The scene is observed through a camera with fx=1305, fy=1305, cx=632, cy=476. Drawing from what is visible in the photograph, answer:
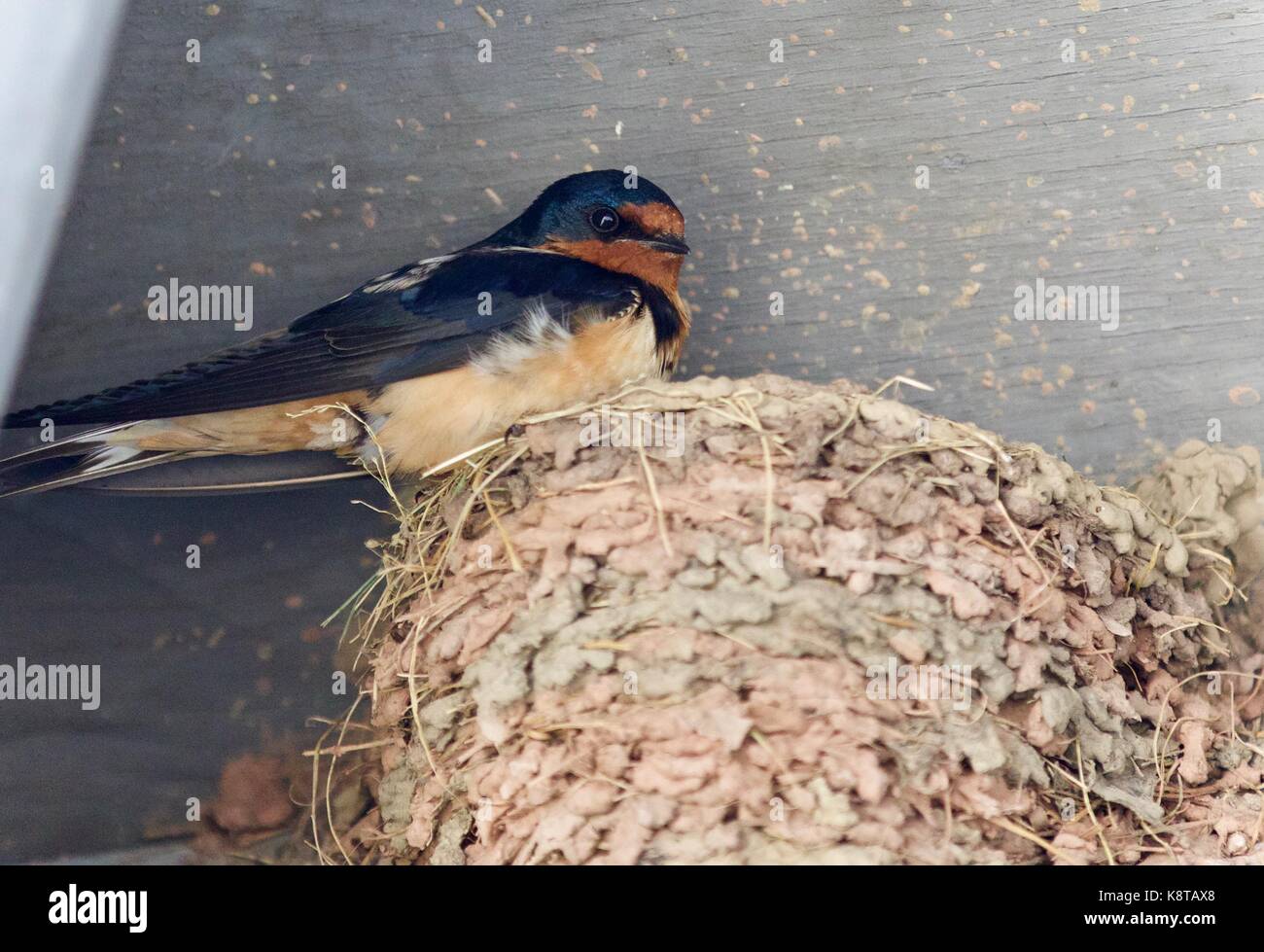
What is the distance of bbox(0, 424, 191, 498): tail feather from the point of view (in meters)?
2.84

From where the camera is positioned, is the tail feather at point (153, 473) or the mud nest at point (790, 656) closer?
the mud nest at point (790, 656)

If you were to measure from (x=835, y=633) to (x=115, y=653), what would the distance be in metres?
1.77

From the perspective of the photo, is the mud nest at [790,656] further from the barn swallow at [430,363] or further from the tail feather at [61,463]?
the tail feather at [61,463]

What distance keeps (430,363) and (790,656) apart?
1042 millimetres

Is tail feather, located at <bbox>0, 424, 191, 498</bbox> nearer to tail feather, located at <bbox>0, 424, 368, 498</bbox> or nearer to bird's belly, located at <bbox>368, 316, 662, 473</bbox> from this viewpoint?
tail feather, located at <bbox>0, 424, 368, 498</bbox>

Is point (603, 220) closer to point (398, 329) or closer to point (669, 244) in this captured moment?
point (669, 244)

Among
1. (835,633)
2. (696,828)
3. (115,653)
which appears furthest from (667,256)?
(115,653)

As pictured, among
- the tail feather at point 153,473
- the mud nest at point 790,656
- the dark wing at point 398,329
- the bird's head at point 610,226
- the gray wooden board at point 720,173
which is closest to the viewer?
the mud nest at point 790,656

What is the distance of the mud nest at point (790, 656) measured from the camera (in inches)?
90.4

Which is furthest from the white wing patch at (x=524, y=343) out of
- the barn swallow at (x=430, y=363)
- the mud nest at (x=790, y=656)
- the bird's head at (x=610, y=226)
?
the bird's head at (x=610, y=226)

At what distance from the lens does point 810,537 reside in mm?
2488

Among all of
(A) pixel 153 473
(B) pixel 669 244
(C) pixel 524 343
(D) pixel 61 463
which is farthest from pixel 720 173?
(D) pixel 61 463

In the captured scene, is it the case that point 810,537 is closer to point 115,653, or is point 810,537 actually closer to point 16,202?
point 115,653

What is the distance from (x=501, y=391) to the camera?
2.83m
